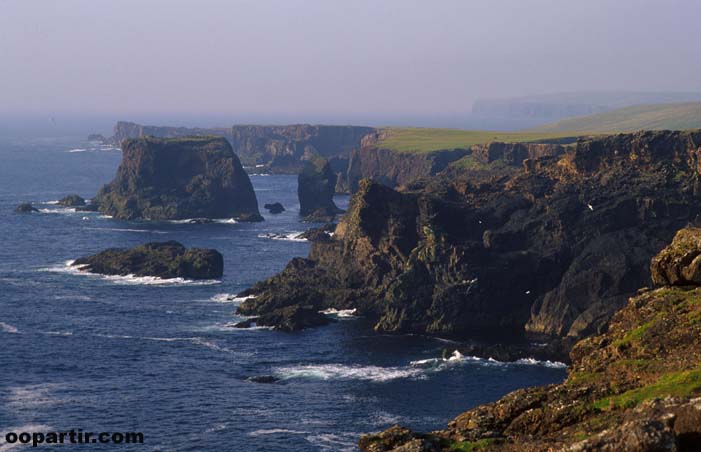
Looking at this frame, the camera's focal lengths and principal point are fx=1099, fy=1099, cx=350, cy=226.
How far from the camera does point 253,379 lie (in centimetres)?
11150

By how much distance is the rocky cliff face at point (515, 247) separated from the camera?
449ft

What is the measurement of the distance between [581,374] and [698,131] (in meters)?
126

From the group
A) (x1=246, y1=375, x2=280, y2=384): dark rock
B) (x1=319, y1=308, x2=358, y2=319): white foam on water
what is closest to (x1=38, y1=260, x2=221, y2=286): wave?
(x1=319, y1=308, x2=358, y2=319): white foam on water

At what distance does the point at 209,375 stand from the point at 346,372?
1425cm

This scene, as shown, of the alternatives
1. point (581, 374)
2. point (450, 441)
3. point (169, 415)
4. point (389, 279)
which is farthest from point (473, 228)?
point (450, 441)

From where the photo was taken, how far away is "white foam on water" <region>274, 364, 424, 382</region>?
11300cm

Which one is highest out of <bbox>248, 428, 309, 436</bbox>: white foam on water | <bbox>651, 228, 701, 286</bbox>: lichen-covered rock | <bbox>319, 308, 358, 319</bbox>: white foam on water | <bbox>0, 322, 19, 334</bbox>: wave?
<bbox>651, 228, 701, 286</bbox>: lichen-covered rock

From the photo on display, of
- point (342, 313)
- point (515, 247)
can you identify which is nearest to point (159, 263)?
point (342, 313)

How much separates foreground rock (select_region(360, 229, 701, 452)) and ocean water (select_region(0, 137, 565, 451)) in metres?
31.0

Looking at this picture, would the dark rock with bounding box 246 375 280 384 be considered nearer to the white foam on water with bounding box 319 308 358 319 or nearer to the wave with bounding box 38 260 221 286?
the white foam on water with bounding box 319 308 358 319

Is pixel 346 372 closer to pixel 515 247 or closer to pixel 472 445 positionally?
pixel 515 247

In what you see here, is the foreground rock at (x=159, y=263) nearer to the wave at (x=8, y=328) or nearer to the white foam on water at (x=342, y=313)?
the white foam on water at (x=342, y=313)

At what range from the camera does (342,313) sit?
14662 centimetres

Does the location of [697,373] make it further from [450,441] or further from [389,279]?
[389,279]
